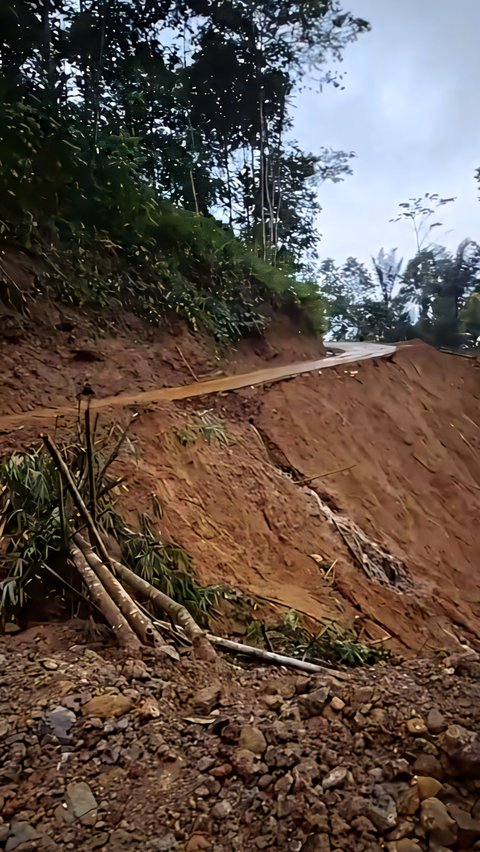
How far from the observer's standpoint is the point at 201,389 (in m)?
5.23

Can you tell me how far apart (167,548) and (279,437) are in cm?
249

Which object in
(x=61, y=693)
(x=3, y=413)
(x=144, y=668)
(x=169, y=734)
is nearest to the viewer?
(x=169, y=734)

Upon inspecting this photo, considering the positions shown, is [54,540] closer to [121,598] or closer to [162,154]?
[121,598]

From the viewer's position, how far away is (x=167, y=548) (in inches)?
105

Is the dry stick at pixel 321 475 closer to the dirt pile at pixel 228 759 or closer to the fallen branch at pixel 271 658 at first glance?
the fallen branch at pixel 271 658

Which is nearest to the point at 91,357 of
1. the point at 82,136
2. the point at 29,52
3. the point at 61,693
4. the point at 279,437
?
the point at 279,437

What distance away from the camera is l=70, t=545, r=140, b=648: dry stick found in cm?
189

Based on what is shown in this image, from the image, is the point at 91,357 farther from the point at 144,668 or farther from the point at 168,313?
the point at 144,668

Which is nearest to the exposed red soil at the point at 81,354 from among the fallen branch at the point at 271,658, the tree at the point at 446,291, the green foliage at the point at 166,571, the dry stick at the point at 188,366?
the dry stick at the point at 188,366

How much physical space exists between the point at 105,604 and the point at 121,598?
0.20 ft

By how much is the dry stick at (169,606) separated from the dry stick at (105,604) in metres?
0.16

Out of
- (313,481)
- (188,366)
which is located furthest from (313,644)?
(188,366)

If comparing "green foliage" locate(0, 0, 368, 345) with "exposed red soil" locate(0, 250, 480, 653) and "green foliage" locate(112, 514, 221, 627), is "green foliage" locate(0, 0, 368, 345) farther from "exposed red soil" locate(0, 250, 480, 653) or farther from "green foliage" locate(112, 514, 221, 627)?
"green foliage" locate(112, 514, 221, 627)

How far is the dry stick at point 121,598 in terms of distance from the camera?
Result: 193 centimetres
